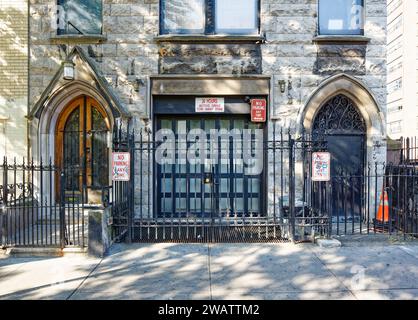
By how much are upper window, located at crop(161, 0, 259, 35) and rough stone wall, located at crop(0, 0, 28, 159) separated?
372cm

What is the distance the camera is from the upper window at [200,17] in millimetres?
8852

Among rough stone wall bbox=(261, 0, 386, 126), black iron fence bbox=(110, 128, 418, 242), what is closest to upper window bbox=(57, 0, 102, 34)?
black iron fence bbox=(110, 128, 418, 242)

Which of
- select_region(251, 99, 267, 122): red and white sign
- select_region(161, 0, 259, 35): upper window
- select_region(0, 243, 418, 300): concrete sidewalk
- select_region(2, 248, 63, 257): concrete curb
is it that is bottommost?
select_region(0, 243, 418, 300): concrete sidewalk

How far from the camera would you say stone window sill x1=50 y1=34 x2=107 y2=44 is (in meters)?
8.62

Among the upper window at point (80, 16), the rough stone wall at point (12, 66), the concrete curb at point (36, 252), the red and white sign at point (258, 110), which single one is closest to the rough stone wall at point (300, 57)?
the red and white sign at point (258, 110)

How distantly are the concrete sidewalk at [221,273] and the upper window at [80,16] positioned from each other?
234 inches

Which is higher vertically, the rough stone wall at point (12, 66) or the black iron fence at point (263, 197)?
the rough stone wall at point (12, 66)

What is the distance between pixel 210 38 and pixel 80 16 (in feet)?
11.9

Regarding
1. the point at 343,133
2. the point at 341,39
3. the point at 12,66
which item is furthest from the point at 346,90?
the point at 12,66

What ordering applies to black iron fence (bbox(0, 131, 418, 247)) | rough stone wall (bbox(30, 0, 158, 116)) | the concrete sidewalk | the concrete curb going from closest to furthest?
the concrete sidewalk, the concrete curb, black iron fence (bbox(0, 131, 418, 247)), rough stone wall (bbox(30, 0, 158, 116))

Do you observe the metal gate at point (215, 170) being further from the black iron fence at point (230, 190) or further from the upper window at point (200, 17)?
the upper window at point (200, 17)

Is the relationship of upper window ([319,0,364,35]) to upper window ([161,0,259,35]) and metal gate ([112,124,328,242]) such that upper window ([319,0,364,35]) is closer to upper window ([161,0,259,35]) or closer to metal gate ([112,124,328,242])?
upper window ([161,0,259,35])

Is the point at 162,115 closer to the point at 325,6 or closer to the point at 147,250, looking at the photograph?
the point at 147,250

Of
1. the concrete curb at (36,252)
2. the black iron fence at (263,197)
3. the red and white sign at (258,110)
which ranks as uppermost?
the red and white sign at (258,110)
